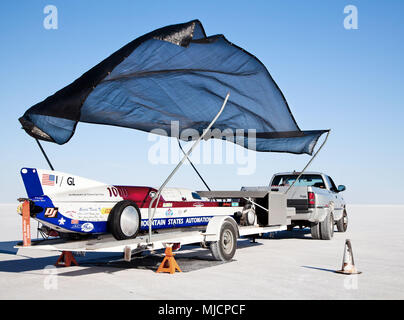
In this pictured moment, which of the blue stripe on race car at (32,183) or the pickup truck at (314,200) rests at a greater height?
the blue stripe on race car at (32,183)

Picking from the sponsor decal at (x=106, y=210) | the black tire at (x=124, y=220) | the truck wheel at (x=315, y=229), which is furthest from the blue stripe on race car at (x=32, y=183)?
the truck wheel at (x=315, y=229)

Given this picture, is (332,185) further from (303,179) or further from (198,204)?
(198,204)

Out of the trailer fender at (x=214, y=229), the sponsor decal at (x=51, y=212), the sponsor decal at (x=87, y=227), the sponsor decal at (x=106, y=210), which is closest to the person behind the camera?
the sponsor decal at (x=51, y=212)

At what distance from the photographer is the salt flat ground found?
6738 mm

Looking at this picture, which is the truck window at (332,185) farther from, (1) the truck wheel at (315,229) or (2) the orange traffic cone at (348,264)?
(2) the orange traffic cone at (348,264)

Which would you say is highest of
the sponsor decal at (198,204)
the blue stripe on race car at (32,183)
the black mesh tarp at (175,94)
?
the black mesh tarp at (175,94)

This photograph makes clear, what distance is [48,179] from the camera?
24.3 ft

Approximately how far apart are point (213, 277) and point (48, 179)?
3.21 metres

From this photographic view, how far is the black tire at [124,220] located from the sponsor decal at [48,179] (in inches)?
42.9

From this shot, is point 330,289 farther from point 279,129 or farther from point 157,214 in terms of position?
point 279,129

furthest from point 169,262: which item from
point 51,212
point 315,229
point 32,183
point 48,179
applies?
point 315,229

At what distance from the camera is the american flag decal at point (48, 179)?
289 inches

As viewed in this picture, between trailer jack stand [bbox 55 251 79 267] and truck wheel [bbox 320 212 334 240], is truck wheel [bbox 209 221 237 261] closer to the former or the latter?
trailer jack stand [bbox 55 251 79 267]

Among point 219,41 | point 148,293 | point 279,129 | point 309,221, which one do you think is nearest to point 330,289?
point 148,293
